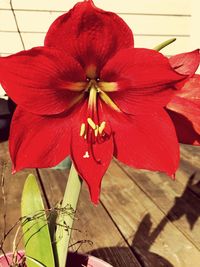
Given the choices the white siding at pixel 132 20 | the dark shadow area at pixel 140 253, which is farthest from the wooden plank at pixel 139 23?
the dark shadow area at pixel 140 253

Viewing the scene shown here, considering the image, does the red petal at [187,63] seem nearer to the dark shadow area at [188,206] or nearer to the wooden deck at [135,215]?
the wooden deck at [135,215]

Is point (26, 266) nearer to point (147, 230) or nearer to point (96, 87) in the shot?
point (96, 87)

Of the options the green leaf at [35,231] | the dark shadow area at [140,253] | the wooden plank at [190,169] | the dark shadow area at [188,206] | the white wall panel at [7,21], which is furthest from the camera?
the white wall panel at [7,21]

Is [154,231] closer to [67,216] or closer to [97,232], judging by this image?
[97,232]

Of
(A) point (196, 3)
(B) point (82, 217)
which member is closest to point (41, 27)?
(A) point (196, 3)

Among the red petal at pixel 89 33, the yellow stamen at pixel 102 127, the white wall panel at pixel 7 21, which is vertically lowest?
the white wall panel at pixel 7 21
